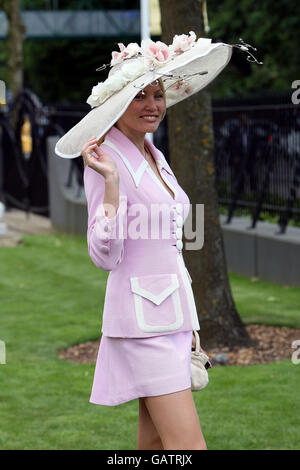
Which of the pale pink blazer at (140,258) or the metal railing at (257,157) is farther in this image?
the metal railing at (257,157)

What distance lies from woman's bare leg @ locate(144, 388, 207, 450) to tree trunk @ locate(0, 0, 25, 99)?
2316cm

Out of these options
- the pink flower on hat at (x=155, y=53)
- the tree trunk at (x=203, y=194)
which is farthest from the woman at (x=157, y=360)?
the tree trunk at (x=203, y=194)

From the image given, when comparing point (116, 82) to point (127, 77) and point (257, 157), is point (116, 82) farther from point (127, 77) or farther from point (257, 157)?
point (257, 157)

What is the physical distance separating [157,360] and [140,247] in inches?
19.0

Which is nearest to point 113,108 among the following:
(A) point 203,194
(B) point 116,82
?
(B) point 116,82

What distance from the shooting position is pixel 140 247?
4.14 metres

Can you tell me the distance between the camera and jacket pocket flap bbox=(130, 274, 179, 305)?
13.6 feet

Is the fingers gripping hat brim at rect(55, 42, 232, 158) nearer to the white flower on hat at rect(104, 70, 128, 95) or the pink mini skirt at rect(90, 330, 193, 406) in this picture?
the white flower on hat at rect(104, 70, 128, 95)

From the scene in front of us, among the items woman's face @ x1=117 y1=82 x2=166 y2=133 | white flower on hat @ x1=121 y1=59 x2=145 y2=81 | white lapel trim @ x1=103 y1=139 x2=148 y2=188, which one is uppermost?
white flower on hat @ x1=121 y1=59 x2=145 y2=81

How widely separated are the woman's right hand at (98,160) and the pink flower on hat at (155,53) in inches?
18.2

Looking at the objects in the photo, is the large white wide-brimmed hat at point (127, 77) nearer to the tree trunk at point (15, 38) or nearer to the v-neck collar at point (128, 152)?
the v-neck collar at point (128, 152)

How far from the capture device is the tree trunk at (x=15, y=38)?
87.5ft

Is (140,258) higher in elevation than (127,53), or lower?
lower

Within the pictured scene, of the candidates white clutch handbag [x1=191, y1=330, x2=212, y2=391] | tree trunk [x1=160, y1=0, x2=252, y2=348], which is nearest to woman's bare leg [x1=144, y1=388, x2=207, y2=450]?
white clutch handbag [x1=191, y1=330, x2=212, y2=391]
